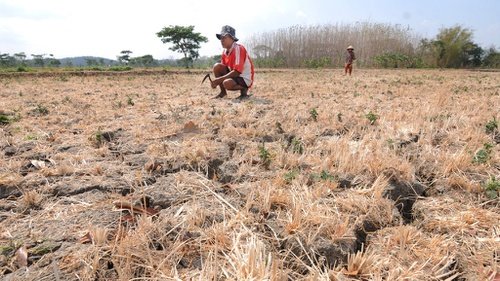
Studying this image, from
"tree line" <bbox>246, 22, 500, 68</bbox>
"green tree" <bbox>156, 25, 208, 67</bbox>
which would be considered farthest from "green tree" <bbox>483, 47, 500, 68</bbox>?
"green tree" <bbox>156, 25, 208, 67</bbox>

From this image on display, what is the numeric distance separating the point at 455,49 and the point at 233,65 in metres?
25.1

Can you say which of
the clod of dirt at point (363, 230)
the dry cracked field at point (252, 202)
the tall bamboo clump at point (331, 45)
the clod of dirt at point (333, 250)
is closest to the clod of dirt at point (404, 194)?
the dry cracked field at point (252, 202)

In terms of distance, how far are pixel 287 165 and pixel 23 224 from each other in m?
1.46

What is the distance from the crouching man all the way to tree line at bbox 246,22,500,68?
19573 mm

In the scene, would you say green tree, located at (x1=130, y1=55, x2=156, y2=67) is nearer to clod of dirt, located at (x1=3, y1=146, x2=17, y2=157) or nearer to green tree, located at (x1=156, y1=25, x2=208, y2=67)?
green tree, located at (x1=156, y1=25, x2=208, y2=67)

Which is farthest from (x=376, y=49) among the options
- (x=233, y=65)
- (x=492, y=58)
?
(x=233, y=65)

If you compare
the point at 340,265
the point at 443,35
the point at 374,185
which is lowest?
the point at 340,265

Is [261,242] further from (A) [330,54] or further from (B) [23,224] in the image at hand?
(A) [330,54]

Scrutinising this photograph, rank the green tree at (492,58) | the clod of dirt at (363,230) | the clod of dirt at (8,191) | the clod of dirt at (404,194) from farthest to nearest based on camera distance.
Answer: the green tree at (492,58) < the clod of dirt at (8,191) < the clod of dirt at (404,194) < the clod of dirt at (363,230)

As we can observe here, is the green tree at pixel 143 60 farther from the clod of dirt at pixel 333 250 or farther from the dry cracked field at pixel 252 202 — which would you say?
the clod of dirt at pixel 333 250

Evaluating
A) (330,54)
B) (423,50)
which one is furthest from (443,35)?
(330,54)

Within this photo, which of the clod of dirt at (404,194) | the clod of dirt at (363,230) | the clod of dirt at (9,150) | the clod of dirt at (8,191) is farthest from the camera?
the clod of dirt at (9,150)

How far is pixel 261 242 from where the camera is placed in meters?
1.36

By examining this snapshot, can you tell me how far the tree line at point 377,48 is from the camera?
24.2 meters
